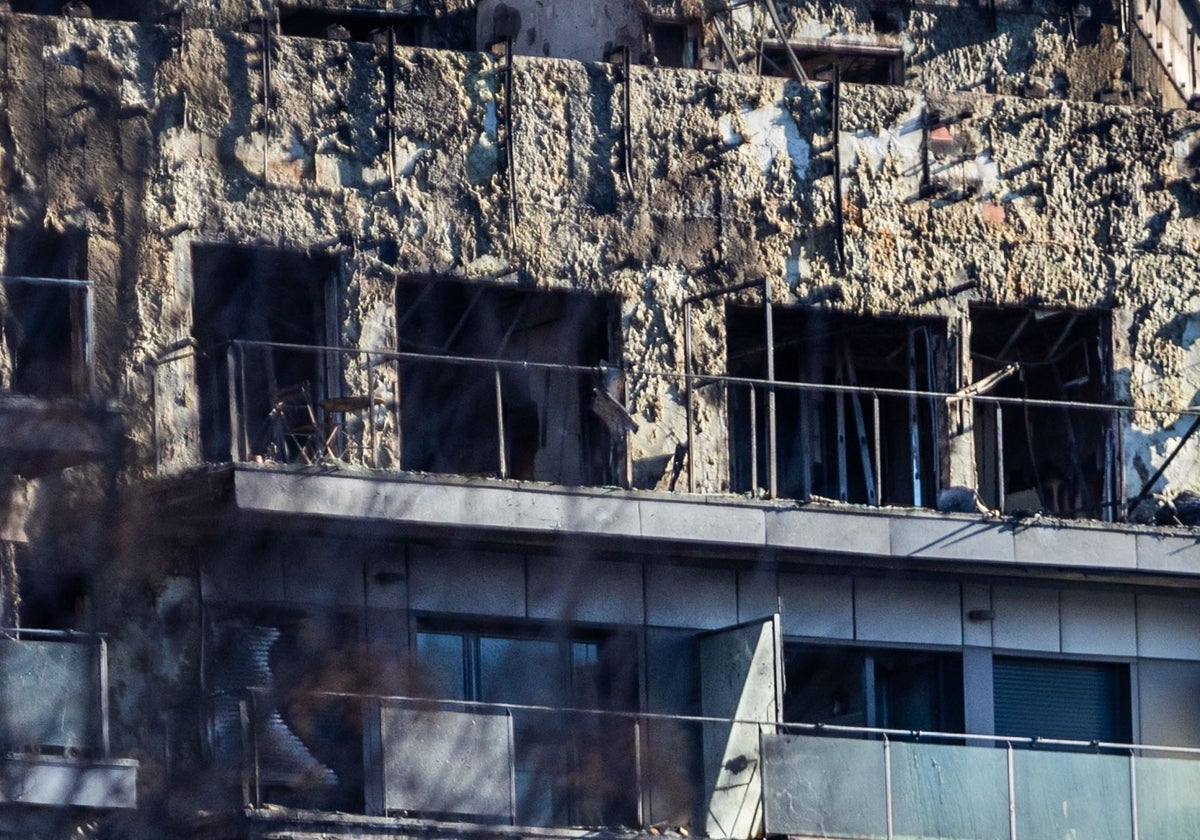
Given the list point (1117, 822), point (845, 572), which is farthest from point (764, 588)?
point (1117, 822)

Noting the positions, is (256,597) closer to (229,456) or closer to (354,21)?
(229,456)

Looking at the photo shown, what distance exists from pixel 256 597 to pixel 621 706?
3.22 metres

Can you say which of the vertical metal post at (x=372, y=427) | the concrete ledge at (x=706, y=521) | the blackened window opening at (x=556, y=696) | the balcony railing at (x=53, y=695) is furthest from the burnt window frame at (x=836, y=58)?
the balcony railing at (x=53, y=695)

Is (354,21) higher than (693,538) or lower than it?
higher

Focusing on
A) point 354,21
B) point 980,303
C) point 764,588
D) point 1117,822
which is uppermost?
point 354,21

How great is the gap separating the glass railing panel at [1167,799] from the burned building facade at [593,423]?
3 centimetres

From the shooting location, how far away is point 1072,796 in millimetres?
29688

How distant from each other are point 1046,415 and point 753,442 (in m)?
3.90

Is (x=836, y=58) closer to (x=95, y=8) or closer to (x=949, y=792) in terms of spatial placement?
(x=95, y=8)

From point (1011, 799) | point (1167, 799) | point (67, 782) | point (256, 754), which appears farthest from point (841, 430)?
point (67, 782)

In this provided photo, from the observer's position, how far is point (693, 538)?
1155 inches

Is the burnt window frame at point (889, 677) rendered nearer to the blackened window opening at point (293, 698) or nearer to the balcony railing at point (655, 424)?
the balcony railing at point (655, 424)

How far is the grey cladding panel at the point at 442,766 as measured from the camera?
28.2m

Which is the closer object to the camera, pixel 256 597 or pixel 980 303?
pixel 256 597
